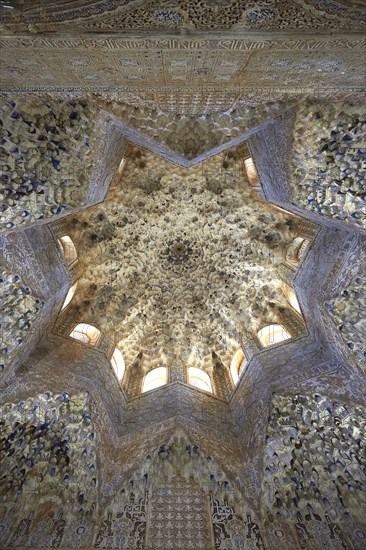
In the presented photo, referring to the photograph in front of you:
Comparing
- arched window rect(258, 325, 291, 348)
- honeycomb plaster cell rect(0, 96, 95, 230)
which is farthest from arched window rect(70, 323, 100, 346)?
arched window rect(258, 325, 291, 348)

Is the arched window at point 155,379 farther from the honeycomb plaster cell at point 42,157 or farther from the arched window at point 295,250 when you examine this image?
the honeycomb plaster cell at point 42,157

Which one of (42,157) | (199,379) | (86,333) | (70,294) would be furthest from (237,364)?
(42,157)

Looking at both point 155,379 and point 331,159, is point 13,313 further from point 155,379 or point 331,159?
point 331,159

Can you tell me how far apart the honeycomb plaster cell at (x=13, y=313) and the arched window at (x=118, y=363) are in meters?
2.65

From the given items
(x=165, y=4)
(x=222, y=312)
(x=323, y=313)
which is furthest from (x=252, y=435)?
(x=165, y=4)

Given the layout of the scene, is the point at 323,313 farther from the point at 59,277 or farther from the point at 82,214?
the point at 82,214

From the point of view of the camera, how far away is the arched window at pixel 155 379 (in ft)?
24.8

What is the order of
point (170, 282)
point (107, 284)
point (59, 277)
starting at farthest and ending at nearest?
1. point (170, 282)
2. point (107, 284)
3. point (59, 277)

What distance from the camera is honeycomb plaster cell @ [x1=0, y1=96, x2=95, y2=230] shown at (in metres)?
4.21

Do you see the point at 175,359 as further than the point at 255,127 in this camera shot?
Yes

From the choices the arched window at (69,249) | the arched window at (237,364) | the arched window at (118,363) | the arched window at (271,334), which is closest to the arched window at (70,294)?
the arched window at (69,249)

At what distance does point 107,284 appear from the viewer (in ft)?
26.8

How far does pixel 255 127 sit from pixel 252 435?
503cm

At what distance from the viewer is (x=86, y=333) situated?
7.54 m
